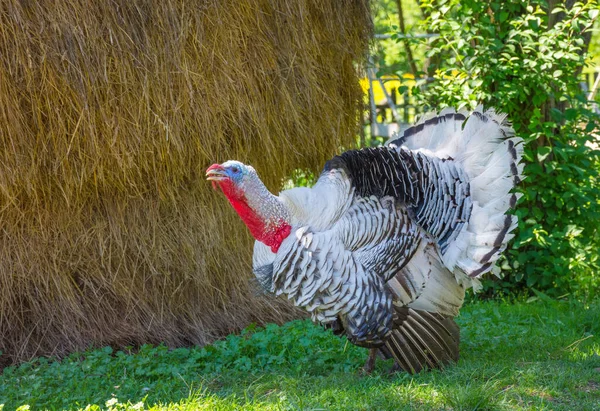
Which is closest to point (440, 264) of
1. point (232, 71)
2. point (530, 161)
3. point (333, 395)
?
point (333, 395)

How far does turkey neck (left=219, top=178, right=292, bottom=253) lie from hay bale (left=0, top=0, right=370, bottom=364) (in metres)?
1.29

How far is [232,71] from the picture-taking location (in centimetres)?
561

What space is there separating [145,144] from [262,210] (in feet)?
4.72

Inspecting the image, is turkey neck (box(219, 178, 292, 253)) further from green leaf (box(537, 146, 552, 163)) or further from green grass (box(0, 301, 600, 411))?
green leaf (box(537, 146, 552, 163))

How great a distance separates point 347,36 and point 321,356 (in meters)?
2.54

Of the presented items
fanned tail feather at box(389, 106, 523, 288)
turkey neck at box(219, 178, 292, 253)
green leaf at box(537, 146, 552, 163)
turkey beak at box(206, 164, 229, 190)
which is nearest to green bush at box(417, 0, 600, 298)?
green leaf at box(537, 146, 552, 163)

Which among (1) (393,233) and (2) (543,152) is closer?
(1) (393,233)

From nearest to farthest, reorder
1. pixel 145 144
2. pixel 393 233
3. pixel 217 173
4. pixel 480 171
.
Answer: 1. pixel 217 173
2. pixel 393 233
3. pixel 480 171
4. pixel 145 144

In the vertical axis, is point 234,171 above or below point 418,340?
above

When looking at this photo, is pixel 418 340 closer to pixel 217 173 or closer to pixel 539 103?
pixel 217 173

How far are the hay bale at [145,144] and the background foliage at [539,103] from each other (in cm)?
88

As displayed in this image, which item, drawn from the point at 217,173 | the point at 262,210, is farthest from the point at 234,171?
the point at 262,210

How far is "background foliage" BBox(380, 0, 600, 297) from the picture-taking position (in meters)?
6.36

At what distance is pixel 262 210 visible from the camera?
4.29m
